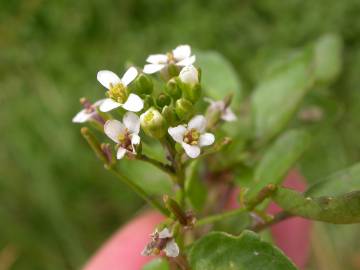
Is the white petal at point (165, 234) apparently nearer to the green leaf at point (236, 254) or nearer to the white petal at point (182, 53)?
the green leaf at point (236, 254)

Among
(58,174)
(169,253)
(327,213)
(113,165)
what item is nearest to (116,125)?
(113,165)

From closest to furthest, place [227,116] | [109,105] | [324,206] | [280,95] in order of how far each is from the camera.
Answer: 1. [324,206]
2. [109,105]
3. [227,116]
4. [280,95]

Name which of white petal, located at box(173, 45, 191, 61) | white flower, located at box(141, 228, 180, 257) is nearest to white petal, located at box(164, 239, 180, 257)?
white flower, located at box(141, 228, 180, 257)

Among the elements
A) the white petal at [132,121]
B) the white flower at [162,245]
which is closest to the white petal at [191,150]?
the white petal at [132,121]

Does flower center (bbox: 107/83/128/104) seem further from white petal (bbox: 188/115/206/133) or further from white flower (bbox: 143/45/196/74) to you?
white petal (bbox: 188/115/206/133)

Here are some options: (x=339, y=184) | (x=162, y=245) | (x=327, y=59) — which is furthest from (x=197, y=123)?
(x=327, y=59)

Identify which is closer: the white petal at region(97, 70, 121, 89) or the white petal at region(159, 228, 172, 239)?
the white petal at region(159, 228, 172, 239)

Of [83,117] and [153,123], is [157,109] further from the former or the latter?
[83,117]
